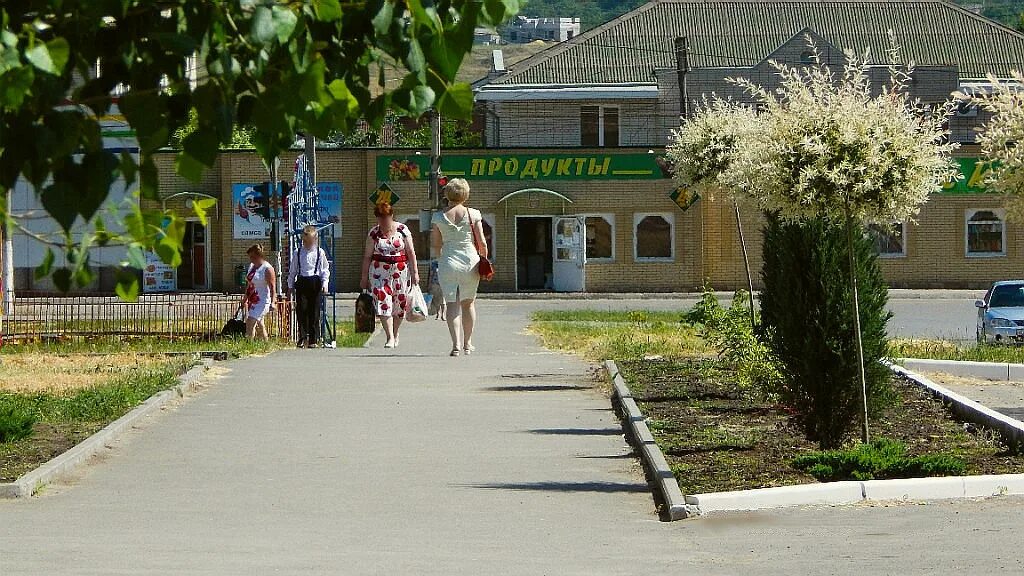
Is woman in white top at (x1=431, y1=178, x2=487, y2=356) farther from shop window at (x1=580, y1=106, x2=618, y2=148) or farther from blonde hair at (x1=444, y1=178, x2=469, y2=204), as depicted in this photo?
shop window at (x1=580, y1=106, x2=618, y2=148)

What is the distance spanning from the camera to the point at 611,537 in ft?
25.3

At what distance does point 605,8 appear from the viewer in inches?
6629

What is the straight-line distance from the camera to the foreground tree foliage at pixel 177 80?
3.25 metres

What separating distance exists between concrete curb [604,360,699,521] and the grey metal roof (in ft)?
148

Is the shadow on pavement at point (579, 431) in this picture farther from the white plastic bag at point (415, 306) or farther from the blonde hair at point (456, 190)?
the white plastic bag at point (415, 306)

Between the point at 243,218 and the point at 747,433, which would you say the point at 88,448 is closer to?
the point at 747,433

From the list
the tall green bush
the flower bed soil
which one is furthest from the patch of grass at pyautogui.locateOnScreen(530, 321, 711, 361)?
the tall green bush

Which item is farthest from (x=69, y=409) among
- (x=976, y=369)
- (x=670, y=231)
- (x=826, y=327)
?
(x=670, y=231)

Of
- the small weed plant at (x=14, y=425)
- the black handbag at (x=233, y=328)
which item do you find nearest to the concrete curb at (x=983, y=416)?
the small weed plant at (x=14, y=425)

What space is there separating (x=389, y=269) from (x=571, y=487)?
10.3 m

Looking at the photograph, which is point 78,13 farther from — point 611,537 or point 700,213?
point 700,213

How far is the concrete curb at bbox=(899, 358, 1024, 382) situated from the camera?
58.3ft

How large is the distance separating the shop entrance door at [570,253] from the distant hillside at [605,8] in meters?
99.0

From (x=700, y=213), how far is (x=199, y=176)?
46.1 metres
